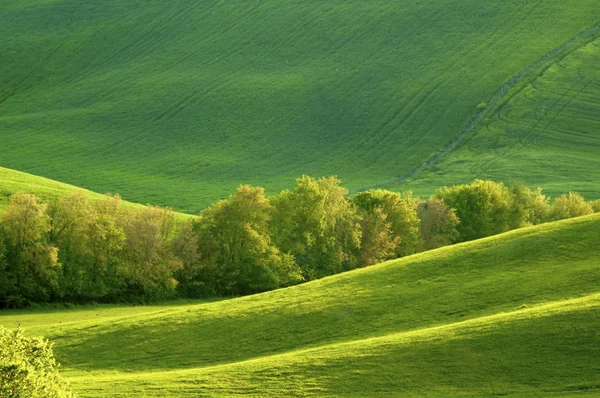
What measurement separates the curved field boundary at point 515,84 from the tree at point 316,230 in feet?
119

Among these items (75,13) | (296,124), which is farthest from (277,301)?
(75,13)

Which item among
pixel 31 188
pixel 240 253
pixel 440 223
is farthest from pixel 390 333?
pixel 31 188

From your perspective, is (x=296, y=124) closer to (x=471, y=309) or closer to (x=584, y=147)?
(x=584, y=147)

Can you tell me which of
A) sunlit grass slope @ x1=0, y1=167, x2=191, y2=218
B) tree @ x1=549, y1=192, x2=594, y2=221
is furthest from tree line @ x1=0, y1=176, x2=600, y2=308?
tree @ x1=549, y1=192, x2=594, y2=221

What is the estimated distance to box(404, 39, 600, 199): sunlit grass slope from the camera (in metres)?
97.4

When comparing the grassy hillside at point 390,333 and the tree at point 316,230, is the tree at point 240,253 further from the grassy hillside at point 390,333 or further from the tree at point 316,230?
the grassy hillside at point 390,333

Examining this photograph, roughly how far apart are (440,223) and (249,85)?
58.3m

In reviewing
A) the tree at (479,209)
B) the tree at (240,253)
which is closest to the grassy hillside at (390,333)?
the tree at (240,253)

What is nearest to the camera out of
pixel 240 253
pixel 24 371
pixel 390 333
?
pixel 24 371

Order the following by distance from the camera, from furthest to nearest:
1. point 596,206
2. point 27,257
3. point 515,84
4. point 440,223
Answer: point 515,84 < point 596,206 < point 440,223 < point 27,257

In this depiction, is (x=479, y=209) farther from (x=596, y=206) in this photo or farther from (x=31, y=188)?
(x=31, y=188)

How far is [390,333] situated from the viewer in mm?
38875

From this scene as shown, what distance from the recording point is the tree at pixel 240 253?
59344mm

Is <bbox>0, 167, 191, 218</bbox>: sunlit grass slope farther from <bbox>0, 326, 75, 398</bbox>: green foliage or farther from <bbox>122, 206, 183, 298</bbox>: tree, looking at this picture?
<bbox>0, 326, 75, 398</bbox>: green foliage
